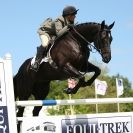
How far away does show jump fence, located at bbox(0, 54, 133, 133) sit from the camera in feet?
19.3

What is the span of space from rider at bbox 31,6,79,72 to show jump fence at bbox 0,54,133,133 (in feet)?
7.49

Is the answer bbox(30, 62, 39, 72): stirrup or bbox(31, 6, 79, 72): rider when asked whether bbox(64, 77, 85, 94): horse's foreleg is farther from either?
bbox(30, 62, 39, 72): stirrup

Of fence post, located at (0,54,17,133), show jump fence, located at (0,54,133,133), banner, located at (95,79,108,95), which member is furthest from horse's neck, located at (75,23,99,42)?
banner, located at (95,79,108,95)

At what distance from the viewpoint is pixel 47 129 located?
623 cm

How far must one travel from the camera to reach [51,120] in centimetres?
628

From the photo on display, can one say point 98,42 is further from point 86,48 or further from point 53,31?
point 53,31

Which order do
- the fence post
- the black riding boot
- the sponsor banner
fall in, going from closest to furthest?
the fence post < the sponsor banner < the black riding boot

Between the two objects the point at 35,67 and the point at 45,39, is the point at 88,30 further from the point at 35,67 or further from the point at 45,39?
the point at 35,67

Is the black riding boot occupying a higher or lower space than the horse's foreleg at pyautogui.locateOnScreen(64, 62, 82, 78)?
higher

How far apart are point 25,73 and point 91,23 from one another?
170cm

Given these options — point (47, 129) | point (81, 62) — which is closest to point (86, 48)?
point (81, 62)

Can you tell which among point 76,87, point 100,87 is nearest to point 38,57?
point 76,87

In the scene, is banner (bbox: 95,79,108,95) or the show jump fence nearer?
the show jump fence

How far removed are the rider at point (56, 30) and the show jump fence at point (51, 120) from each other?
228 centimetres
